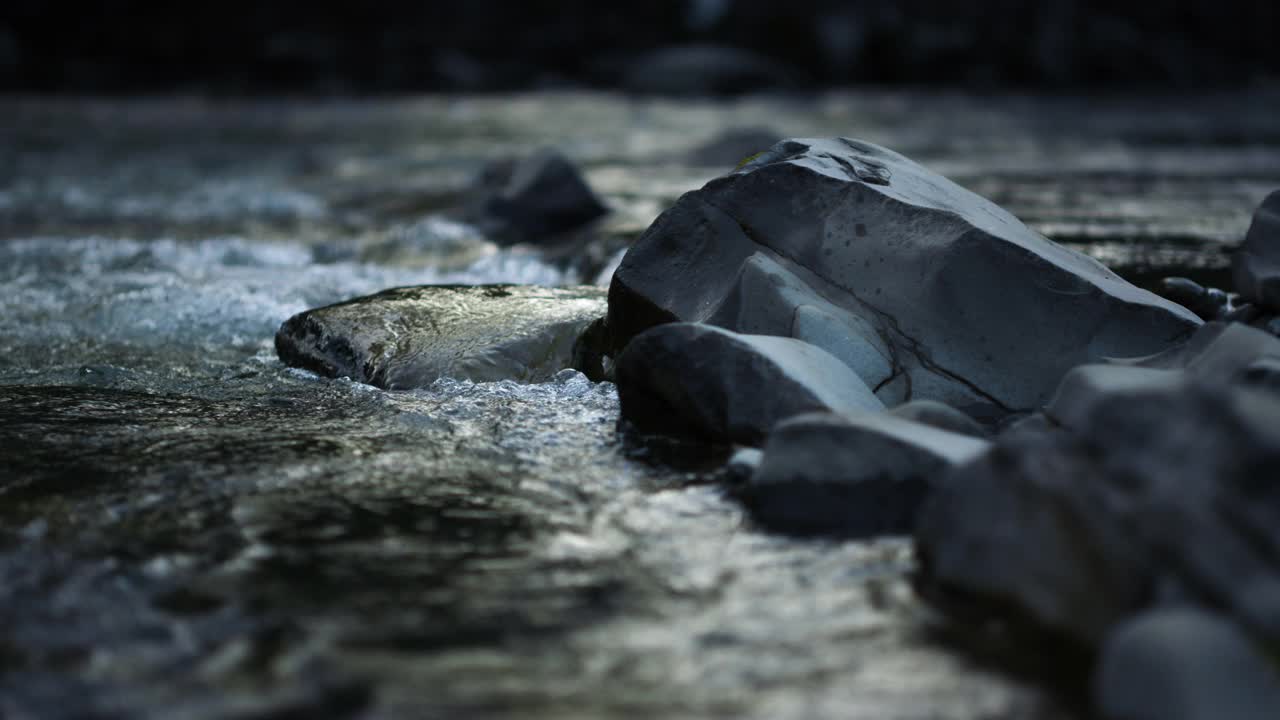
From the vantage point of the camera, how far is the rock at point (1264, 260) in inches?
168

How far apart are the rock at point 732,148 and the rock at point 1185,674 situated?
1277 cm

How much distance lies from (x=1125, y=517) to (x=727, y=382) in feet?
5.36

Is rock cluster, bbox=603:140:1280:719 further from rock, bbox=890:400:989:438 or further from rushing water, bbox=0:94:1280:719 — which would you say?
rushing water, bbox=0:94:1280:719

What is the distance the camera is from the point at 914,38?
52281 mm

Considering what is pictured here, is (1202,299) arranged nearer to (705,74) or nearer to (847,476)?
(847,476)

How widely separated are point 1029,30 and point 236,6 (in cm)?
3614

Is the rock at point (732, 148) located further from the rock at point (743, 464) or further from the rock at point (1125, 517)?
the rock at point (1125, 517)

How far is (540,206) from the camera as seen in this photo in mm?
9867

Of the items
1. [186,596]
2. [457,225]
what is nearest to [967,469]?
[186,596]

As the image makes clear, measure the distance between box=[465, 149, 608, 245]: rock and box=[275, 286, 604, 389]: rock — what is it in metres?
3.94

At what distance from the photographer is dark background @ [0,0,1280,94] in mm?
48375

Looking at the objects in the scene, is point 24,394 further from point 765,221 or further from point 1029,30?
point 1029,30

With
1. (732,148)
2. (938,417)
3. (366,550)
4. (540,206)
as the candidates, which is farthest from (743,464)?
(732,148)

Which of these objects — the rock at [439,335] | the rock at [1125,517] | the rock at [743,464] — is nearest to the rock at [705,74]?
the rock at [439,335]
